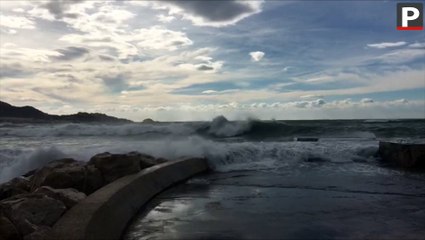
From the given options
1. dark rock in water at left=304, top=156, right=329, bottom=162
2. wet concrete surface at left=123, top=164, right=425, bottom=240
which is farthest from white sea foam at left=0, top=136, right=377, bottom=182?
wet concrete surface at left=123, top=164, right=425, bottom=240

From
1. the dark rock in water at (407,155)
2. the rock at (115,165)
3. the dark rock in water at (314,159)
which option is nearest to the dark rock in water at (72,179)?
the rock at (115,165)

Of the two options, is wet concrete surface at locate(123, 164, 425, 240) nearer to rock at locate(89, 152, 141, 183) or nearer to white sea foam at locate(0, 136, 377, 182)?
rock at locate(89, 152, 141, 183)

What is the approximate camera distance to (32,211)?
514cm

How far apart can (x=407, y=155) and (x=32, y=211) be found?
11.1 meters

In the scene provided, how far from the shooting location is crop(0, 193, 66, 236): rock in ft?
15.9

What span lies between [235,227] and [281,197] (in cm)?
240

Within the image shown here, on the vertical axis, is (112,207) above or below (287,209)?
above

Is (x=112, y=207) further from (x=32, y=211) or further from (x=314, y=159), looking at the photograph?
(x=314, y=159)

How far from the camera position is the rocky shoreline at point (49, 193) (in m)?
4.77

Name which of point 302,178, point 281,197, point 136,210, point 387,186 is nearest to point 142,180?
point 136,210

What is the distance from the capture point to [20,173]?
1134 centimetres

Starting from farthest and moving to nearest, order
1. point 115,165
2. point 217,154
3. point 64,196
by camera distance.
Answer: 1. point 217,154
2. point 115,165
3. point 64,196

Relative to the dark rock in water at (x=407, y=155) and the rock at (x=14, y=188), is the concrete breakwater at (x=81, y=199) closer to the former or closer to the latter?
the rock at (x=14, y=188)

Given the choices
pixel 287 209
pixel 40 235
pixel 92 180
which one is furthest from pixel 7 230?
pixel 287 209
